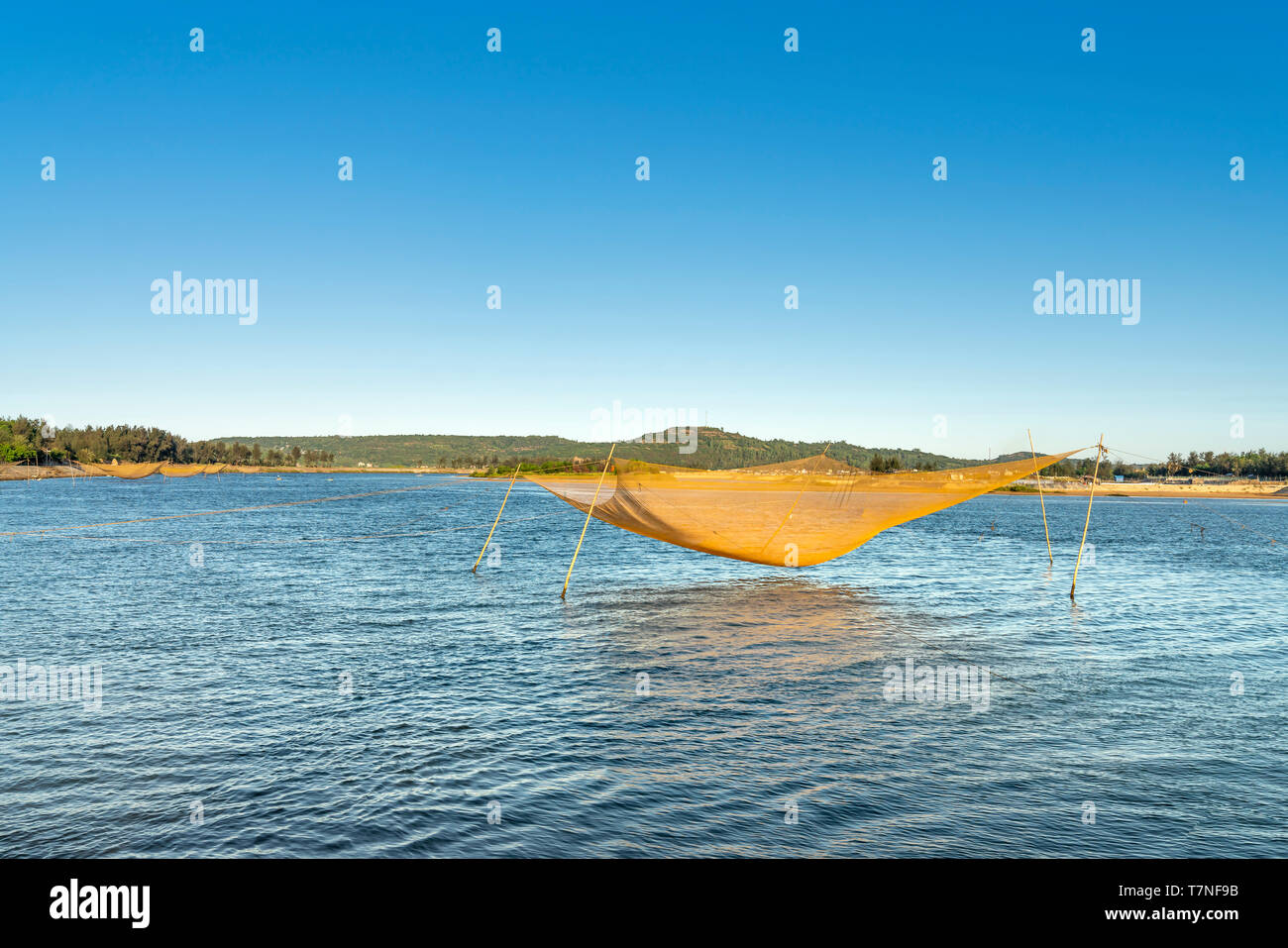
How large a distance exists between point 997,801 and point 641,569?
26263 mm

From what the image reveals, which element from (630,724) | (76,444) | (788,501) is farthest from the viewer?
(76,444)

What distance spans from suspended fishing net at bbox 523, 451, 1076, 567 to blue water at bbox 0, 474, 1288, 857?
2.32m

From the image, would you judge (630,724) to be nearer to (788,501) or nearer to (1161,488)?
(788,501)

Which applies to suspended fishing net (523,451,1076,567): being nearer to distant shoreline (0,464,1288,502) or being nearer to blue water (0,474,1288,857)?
blue water (0,474,1288,857)

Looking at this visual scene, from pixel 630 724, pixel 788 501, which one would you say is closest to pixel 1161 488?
pixel 788 501

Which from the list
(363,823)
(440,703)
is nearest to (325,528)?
(440,703)

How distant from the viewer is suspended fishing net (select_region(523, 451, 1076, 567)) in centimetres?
2195

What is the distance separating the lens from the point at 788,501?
891 inches

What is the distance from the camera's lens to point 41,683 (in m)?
13.8

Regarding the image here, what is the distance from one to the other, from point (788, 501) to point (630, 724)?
1198cm

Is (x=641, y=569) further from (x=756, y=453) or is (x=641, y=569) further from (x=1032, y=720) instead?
(x=1032, y=720)

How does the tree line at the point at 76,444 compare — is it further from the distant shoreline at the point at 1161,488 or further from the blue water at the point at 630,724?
the blue water at the point at 630,724

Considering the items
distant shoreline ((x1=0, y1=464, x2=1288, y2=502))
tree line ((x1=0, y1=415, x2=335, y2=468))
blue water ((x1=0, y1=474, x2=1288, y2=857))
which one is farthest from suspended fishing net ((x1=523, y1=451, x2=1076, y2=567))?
tree line ((x1=0, y1=415, x2=335, y2=468))

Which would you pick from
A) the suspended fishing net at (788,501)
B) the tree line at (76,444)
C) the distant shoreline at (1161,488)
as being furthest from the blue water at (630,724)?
the tree line at (76,444)
